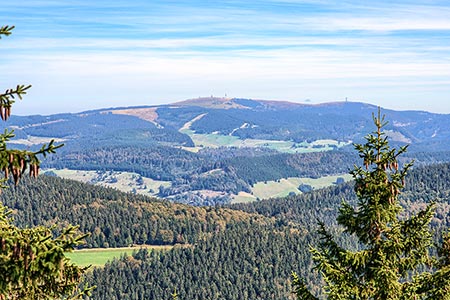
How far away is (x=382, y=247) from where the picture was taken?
32219mm

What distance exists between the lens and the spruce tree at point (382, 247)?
1256 inches

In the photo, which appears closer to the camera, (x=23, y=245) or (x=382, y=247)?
(x=23, y=245)

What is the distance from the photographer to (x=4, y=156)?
1962 centimetres

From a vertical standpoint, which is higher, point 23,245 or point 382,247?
point 23,245

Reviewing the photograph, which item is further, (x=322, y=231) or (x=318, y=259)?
(x=322, y=231)

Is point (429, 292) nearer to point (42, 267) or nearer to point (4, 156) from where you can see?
point (42, 267)

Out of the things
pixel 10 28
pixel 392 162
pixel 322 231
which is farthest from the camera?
pixel 322 231

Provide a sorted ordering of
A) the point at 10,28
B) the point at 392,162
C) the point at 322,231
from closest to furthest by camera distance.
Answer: the point at 10,28, the point at 392,162, the point at 322,231

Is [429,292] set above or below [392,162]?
below

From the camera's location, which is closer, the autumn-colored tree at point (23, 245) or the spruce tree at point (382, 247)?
the autumn-colored tree at point (23, 245)

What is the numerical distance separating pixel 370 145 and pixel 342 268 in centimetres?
741

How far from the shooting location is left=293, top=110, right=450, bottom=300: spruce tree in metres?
31.9

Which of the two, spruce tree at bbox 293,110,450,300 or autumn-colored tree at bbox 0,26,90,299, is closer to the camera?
autumn-colored tree at bbox 0,26,90,299

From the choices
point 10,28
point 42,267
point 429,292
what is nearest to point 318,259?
point 429,292
